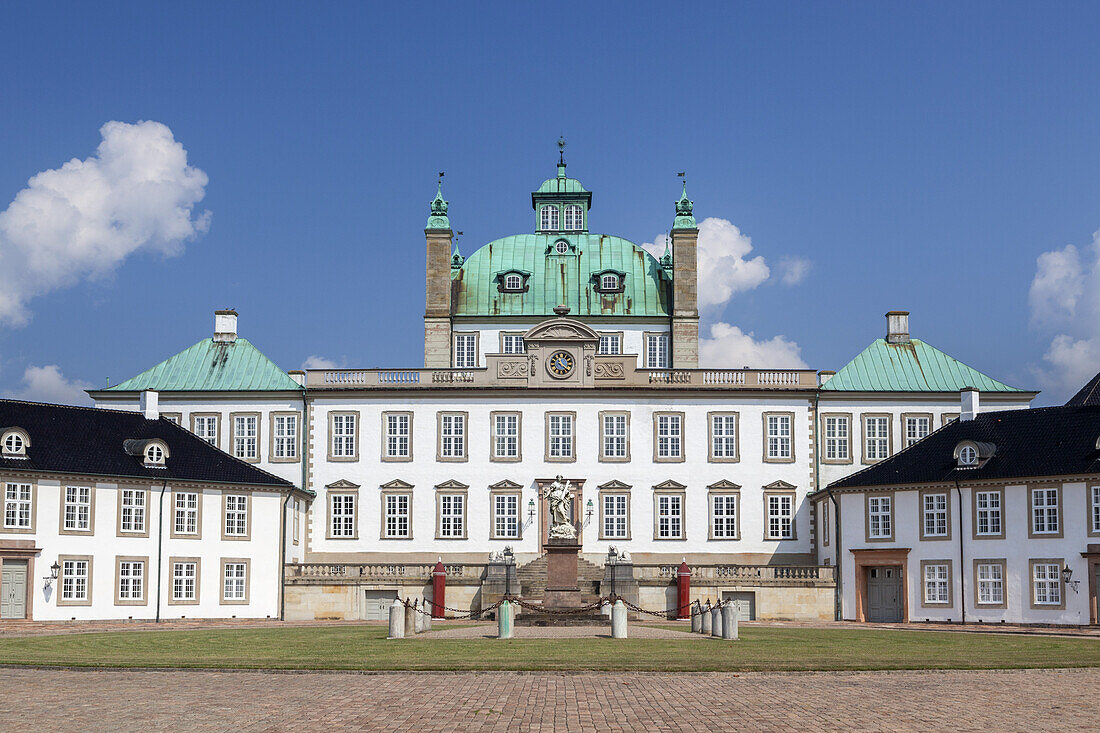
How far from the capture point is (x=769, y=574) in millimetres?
53312

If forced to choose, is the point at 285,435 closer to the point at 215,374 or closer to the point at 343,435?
the point at 343,435

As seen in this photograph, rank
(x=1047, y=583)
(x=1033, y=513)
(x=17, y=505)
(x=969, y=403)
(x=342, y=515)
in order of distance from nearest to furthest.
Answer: (x=1047, y=583) → (x=17, y=505) → (x=1033, y=513) → (x=969, y=403) → (x=342, y=515)

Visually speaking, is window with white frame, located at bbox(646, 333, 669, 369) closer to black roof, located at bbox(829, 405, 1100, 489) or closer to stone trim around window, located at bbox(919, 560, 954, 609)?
black roof, located at bbox(829, 405, 1100, 489)

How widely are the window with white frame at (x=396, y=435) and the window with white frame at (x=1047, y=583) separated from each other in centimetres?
2780

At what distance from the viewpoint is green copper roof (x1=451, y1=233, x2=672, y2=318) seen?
7088cm

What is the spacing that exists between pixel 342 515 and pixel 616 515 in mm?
12689

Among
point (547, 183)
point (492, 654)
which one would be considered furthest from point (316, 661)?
point (547, 183)

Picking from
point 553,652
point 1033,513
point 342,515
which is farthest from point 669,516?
point 553,652

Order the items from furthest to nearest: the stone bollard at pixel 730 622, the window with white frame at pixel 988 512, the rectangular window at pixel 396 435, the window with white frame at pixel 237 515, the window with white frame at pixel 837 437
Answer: the window with white frame at pixel 837 437 → the rectangular window at pixel 396 435 → the window with white frame at pixel 237 515 → the window with white frame at pixel 988 512 → the stone bollard at pixel 730 622

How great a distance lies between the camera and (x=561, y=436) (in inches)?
2413

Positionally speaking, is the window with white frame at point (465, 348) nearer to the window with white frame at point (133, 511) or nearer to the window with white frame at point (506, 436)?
the window with white frame at point (506, 436)

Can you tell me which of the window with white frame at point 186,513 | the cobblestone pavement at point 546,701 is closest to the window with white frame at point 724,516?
the window with white frame at point 186,513

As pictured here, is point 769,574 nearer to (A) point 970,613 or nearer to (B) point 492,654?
(A) point 970,613

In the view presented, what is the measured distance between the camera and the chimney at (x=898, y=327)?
6725 cm
